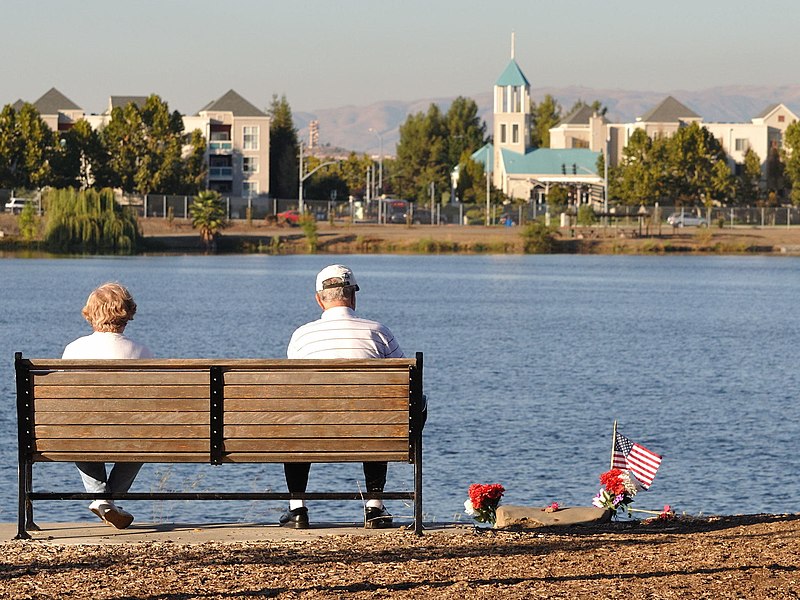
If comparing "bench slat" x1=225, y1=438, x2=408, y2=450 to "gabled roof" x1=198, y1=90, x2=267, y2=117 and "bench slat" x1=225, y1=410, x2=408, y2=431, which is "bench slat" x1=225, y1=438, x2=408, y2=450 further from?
"gabled roof" x1=198, y1=90, x2=267, y2=117

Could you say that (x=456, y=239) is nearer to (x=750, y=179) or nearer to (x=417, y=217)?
(x=417, y=217)

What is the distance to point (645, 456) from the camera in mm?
12773

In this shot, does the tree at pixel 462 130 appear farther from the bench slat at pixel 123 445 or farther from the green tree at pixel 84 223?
the bench slat at pixel 123 445

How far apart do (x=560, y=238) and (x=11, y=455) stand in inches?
3817

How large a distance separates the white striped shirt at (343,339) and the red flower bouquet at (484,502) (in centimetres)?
134

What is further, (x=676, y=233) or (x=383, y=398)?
(x=676, y=233)

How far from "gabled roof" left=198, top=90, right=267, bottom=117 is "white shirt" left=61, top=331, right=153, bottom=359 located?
127 metres

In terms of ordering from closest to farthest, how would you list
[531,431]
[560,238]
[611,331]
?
[531,431] → [611,331] → [560,238]

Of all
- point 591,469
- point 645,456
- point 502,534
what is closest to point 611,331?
point 591,469

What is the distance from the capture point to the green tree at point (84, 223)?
9594 cm

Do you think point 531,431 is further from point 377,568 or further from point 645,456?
point 377,568

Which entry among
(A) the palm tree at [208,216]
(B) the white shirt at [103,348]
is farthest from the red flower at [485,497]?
(A) the palm tree at [208,216]

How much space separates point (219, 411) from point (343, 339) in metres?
1.08

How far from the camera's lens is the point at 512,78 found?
171m
